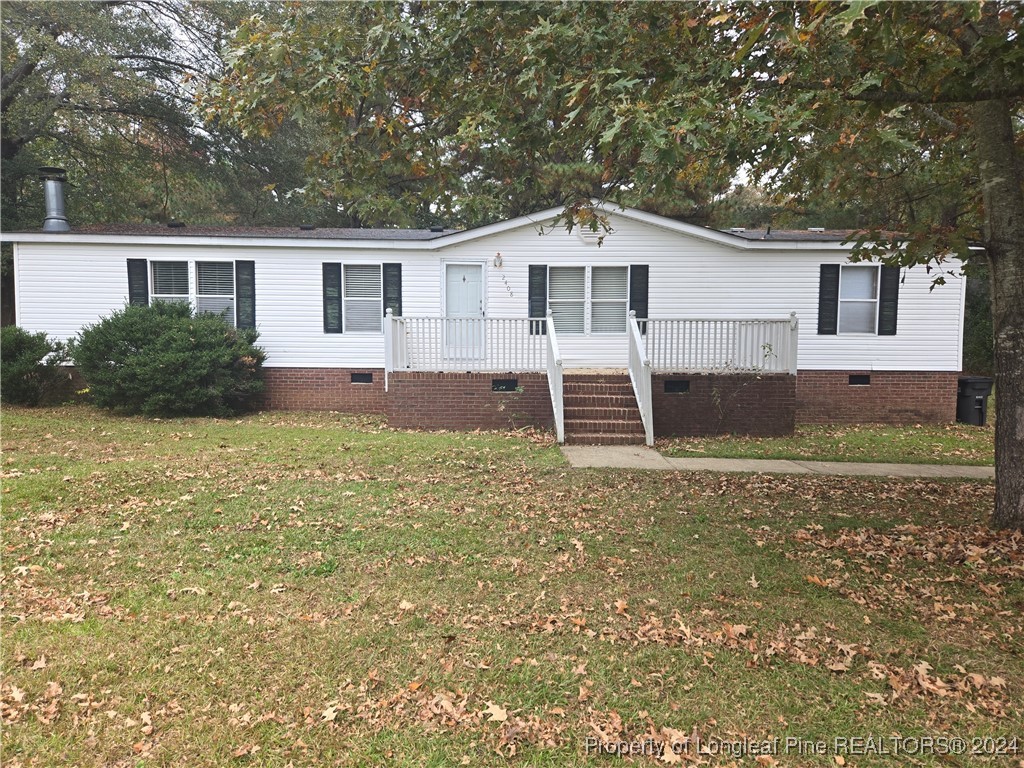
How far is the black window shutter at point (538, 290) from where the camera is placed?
12.9 meters

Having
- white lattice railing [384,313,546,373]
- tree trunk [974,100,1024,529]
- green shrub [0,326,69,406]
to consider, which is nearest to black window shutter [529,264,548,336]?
white lattice railing [384,313,546,373]

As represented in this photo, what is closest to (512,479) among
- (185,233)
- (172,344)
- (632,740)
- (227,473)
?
(227,473)

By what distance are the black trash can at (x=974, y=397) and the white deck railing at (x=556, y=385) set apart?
839 centimetres

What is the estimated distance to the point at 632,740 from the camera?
2.84 meters

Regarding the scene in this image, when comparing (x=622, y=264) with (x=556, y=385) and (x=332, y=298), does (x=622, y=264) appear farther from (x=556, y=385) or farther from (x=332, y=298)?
(x=332, y=298)

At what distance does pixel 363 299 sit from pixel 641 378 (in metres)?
6.18

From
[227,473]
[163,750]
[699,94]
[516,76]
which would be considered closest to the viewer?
[163,750]

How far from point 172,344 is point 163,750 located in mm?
10101

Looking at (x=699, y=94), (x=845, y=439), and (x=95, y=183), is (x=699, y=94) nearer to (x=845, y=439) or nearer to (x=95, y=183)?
(x=845, y=439)

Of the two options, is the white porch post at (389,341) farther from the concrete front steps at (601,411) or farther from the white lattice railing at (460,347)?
the concrete front steps at (601,411)

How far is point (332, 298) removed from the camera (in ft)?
43.2

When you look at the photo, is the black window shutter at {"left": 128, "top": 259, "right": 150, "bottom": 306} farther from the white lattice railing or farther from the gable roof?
the white lattice railing

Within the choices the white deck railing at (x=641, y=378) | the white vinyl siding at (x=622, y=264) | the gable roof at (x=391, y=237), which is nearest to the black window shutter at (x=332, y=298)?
the white vinyl siding at (x=622, y=264)

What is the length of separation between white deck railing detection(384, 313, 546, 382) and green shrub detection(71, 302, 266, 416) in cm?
338
